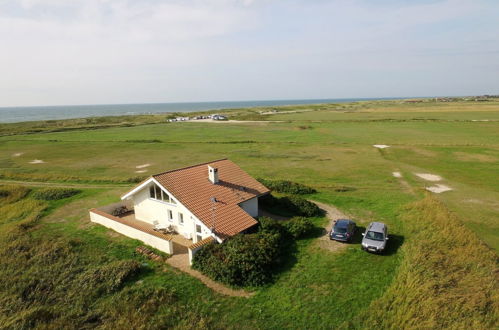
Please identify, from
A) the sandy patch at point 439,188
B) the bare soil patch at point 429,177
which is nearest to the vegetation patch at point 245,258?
the sandy patch at point 439,188

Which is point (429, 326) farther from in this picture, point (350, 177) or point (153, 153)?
point (153, 153)

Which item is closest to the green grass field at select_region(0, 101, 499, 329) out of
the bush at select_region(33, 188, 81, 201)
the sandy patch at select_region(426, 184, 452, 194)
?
the sandy patch at select_region(426, 184, 452, 194)

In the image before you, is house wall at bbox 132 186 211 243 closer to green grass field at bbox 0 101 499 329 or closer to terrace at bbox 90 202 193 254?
terrace at bbox 90 202 193 254

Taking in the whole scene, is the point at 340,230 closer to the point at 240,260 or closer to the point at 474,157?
the point at 240,260

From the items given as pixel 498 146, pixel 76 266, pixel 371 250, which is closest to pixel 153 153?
pixel 76 266

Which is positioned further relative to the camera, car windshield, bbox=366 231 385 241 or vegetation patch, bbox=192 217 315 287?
car windshield, bbox=366 231 385 241

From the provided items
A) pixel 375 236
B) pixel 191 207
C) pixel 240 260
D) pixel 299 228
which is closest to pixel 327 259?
pixel 299 228
